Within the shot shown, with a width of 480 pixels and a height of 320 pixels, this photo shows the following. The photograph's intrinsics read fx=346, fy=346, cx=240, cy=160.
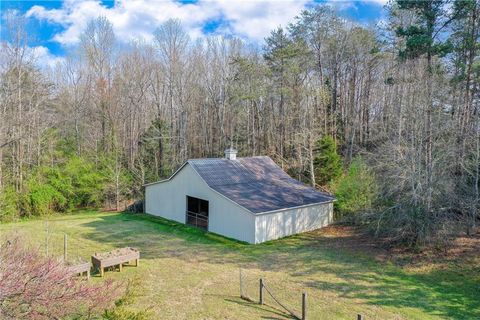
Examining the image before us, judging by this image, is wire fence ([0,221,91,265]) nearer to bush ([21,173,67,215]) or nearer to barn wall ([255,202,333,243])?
bush ([21,173,67,215])

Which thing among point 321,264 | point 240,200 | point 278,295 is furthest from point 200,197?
point 278,295

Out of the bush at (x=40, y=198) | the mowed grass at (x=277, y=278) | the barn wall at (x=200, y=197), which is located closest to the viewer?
the mowed grass at (x=277, y=278)

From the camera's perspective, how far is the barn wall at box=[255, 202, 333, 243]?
17067mm

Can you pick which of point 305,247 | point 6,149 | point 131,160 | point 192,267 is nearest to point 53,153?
point 6,149

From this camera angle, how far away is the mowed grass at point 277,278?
9.75m

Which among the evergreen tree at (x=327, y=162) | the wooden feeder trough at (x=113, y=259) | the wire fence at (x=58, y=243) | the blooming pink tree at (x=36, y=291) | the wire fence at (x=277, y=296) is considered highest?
the evergreen tree at (x=327, y=162)

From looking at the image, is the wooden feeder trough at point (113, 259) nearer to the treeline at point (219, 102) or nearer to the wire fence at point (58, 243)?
the wire fence at point (58, 243)

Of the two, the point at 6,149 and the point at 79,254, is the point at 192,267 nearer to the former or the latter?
the point at 79,254

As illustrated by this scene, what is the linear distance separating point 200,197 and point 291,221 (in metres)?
5.37

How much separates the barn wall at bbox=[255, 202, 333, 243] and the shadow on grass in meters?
0.54

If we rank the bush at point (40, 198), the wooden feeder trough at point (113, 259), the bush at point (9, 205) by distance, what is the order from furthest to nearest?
the bush at point (40, 198) < the bush at point (9, 205) < the wooden feeder trough at point (113, 259)

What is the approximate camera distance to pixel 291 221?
1847cm

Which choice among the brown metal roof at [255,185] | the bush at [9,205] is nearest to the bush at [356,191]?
the brown metal roof at [255,185]

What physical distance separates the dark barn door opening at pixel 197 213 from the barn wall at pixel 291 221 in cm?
417
